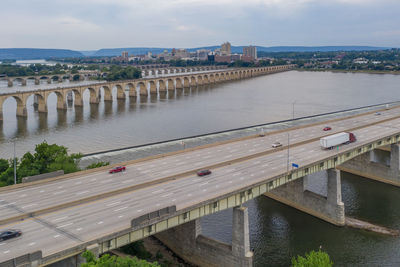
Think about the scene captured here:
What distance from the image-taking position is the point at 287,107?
4766 inches

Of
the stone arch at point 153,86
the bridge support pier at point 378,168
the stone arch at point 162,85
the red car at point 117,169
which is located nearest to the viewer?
the red car at point 117,169

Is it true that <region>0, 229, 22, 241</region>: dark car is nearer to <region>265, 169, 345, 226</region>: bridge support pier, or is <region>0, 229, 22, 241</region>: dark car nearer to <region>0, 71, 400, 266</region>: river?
<region>0, 71, 400, 266</region>: river

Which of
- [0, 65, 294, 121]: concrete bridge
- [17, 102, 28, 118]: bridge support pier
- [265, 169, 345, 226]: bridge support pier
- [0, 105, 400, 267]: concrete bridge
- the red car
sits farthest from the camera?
[0, 65, 294, 121]: concrete bridge

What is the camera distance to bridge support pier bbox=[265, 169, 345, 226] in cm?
4606

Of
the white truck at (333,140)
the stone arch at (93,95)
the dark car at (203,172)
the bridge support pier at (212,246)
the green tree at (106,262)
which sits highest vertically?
A: the stone arch at (93,95)

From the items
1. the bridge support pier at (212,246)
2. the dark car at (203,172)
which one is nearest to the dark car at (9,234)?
the bridge support pier at (212,246)

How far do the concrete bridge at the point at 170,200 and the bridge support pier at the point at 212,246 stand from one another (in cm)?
9

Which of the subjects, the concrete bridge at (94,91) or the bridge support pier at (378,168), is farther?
the concrete bridge at (94,91)

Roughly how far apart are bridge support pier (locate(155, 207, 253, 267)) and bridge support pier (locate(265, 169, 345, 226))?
15785mm

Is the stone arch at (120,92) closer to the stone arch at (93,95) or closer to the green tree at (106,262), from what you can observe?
the stone arch at (93,95)

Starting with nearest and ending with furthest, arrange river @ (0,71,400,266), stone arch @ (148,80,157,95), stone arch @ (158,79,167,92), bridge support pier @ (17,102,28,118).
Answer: river @ (0,71,400,266) < bridge support pier @ (17,102,28,118) < stone arch @ (148,80,157,95) < stone arch @ (158,79,167,92)

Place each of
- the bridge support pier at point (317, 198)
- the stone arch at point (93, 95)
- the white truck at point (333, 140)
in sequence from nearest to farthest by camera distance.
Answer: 1. the bridge support pier at point (317, 198)
2. the white truck at point (333, 140)
3. the stone arch at point (93, 95)

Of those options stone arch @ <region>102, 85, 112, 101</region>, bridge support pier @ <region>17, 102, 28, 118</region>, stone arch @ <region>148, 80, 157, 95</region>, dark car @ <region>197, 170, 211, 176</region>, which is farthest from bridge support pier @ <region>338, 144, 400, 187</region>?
stone arch @ <region>148, 80, 157, 95</region>

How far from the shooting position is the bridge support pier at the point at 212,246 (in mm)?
34594
